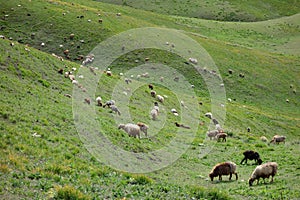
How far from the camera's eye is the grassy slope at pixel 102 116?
1627cm

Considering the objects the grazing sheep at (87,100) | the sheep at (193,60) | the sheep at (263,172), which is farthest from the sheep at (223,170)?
the sheep at (193,60)

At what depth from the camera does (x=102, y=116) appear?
29.2 meters

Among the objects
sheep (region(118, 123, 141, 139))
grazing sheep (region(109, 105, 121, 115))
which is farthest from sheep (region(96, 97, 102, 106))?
sheep (region(118, 123, 141, 139))

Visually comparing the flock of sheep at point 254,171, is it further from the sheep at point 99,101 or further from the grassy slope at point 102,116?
the sheep at point 99,101

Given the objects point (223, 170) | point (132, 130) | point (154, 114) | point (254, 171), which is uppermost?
point (132, 130)

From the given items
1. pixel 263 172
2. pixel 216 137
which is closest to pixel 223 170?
pixel 263 172

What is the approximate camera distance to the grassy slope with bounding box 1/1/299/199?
16.3 m

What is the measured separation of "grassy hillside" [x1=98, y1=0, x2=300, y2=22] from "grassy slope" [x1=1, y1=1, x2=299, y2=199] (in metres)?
36.3

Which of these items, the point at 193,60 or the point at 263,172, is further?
the point at 193,60

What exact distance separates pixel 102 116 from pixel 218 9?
9260cm

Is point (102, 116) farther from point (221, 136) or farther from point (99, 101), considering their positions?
point (221, 136)

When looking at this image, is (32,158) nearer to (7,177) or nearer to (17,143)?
(17,143)

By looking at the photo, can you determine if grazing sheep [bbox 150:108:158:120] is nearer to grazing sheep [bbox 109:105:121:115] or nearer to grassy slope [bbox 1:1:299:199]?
grassy slope [bbox 1:1:299:199]

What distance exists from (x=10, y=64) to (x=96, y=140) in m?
12.4
